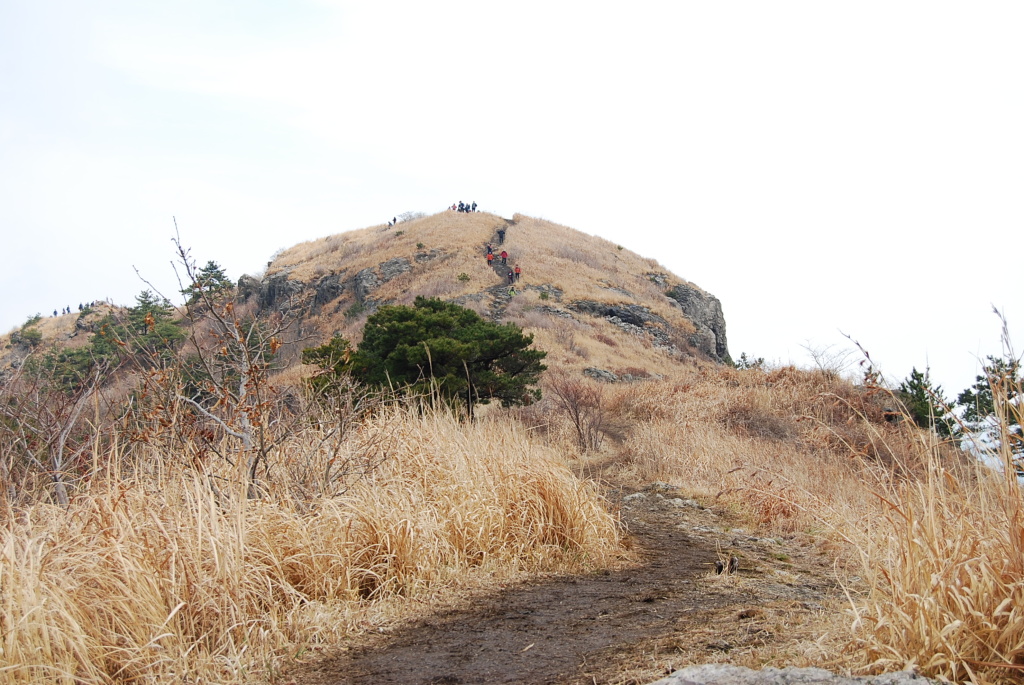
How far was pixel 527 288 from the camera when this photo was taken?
40062mm

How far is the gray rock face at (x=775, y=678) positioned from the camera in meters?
2.43

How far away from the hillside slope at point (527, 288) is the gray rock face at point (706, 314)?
92mm

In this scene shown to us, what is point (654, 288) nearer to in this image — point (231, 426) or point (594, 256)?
point (594, 256)

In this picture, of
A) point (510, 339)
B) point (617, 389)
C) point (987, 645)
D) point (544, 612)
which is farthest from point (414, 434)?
point (617, 389)

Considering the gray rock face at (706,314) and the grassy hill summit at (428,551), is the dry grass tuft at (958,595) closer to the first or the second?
the grassy hill summit at (428,551)

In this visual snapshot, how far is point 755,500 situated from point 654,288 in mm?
41383

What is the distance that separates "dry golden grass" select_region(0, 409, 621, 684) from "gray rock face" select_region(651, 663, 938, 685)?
2023 millimetres

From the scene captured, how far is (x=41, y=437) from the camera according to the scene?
21.9 ft

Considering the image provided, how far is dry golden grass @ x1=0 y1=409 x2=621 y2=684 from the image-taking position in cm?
348

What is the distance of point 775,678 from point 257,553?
2.92 m

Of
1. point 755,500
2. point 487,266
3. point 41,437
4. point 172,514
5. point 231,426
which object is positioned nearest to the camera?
point 172,514

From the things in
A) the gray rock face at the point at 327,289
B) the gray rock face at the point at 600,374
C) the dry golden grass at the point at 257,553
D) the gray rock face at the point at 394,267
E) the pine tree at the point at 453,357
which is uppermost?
the gray rock face at the point at 394,267

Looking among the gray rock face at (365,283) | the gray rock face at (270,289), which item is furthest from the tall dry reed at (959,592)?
the gray rock face at (270,289)

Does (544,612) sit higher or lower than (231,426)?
lower
